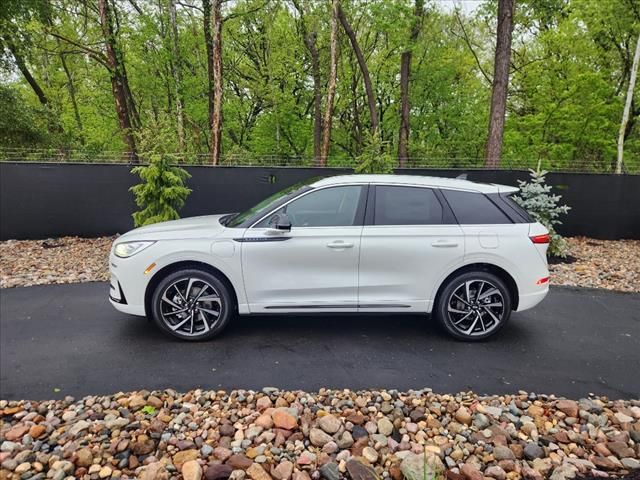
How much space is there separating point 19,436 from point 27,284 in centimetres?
359

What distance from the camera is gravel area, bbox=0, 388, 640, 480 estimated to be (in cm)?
208

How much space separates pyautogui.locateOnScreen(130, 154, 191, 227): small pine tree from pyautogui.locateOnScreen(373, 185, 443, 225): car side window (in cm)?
402

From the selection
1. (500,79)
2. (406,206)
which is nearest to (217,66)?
(500,79)

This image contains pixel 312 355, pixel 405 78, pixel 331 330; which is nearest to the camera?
pixel 312 355

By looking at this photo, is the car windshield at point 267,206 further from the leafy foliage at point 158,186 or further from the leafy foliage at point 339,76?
the leafy foliage at point 339,76

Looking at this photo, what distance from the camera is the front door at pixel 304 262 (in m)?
3.44

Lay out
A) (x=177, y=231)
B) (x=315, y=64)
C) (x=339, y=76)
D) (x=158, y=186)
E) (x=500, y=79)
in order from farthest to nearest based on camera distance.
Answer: (x=339, y=76)
(x=315, y=64)
(x=500, y=79)
(x=158, y=186)
(x=177, y=231)

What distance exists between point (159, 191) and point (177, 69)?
11.0 m

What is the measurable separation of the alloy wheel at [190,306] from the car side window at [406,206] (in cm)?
168

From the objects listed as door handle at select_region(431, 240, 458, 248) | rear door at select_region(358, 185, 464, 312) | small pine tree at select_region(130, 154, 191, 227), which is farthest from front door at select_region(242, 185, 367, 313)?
small pine tree at select_region(130, 154, 191, 227)

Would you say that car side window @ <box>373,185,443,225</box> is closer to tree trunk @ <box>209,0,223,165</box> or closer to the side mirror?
the side mirror

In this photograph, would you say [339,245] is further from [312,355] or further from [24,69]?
[24,69]

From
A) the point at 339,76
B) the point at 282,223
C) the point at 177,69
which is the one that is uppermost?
the point at 339,76

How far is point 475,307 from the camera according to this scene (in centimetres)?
360
